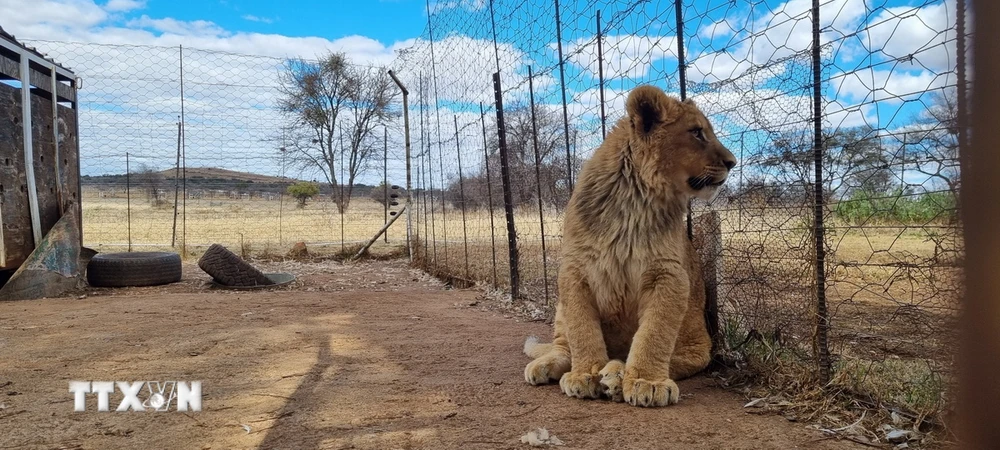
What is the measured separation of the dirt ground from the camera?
2.71m

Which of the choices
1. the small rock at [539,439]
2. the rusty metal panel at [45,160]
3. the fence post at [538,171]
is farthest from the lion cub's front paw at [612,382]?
the rusty metal panel at [45,160]

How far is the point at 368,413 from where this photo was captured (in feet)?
A: 9.99

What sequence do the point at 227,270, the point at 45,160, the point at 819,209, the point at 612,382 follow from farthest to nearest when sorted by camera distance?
1. the point at 227,270
2. the point at 45,160
3. the point at 612,382
4. the point at 819,209

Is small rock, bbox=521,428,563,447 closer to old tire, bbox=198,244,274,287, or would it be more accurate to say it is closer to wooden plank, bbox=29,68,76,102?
old tire, bbox=198,244,274,287

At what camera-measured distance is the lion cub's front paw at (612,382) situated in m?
3.23

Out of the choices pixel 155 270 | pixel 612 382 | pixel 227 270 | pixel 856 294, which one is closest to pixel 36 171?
pixel 155 270

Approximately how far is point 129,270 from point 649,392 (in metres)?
9.03

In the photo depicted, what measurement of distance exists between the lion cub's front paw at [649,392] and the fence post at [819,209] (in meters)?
0.82

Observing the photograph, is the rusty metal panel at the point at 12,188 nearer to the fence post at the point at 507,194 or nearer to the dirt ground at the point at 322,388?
the dirt ground at the point at 322,388

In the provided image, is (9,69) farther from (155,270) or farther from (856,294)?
(856,294)

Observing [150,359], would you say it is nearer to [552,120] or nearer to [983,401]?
[552,120]

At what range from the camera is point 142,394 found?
11.1 feet

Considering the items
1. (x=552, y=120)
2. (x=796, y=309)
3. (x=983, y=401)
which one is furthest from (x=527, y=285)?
(x=983, y=401)

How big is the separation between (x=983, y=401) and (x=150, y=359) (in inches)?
192
